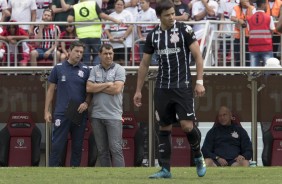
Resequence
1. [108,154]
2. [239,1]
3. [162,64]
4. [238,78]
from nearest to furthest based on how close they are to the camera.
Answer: [162,64] → [108,154] → [238,78] → [239,1]

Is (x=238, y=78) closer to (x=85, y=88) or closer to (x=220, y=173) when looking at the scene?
(x=85, y=88)

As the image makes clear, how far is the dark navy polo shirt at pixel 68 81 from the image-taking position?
59.1ft

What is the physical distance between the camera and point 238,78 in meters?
20.2

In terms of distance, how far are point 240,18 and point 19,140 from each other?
4941mm

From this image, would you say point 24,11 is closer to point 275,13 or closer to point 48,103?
point 48,103

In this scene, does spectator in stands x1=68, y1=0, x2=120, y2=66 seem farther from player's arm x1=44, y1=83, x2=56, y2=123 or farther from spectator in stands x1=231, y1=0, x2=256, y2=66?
player's arm x1=44, y1=83, x2=56, y2=123

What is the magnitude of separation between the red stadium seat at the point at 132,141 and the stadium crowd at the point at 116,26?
1.23 meters

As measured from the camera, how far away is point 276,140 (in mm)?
20062

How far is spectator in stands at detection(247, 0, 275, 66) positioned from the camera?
20703 mm

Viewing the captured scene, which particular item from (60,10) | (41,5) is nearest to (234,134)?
(60,10)

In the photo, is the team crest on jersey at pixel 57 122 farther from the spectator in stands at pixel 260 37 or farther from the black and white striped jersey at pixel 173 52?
the black and white striped jersey at pixel 173 52

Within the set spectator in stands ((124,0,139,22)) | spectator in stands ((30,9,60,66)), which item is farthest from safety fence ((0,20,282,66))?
spectator in stands ((124,0,139,22))

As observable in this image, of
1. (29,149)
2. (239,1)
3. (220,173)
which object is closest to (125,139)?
(29,149)

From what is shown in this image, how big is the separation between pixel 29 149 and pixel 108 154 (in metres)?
3.07
